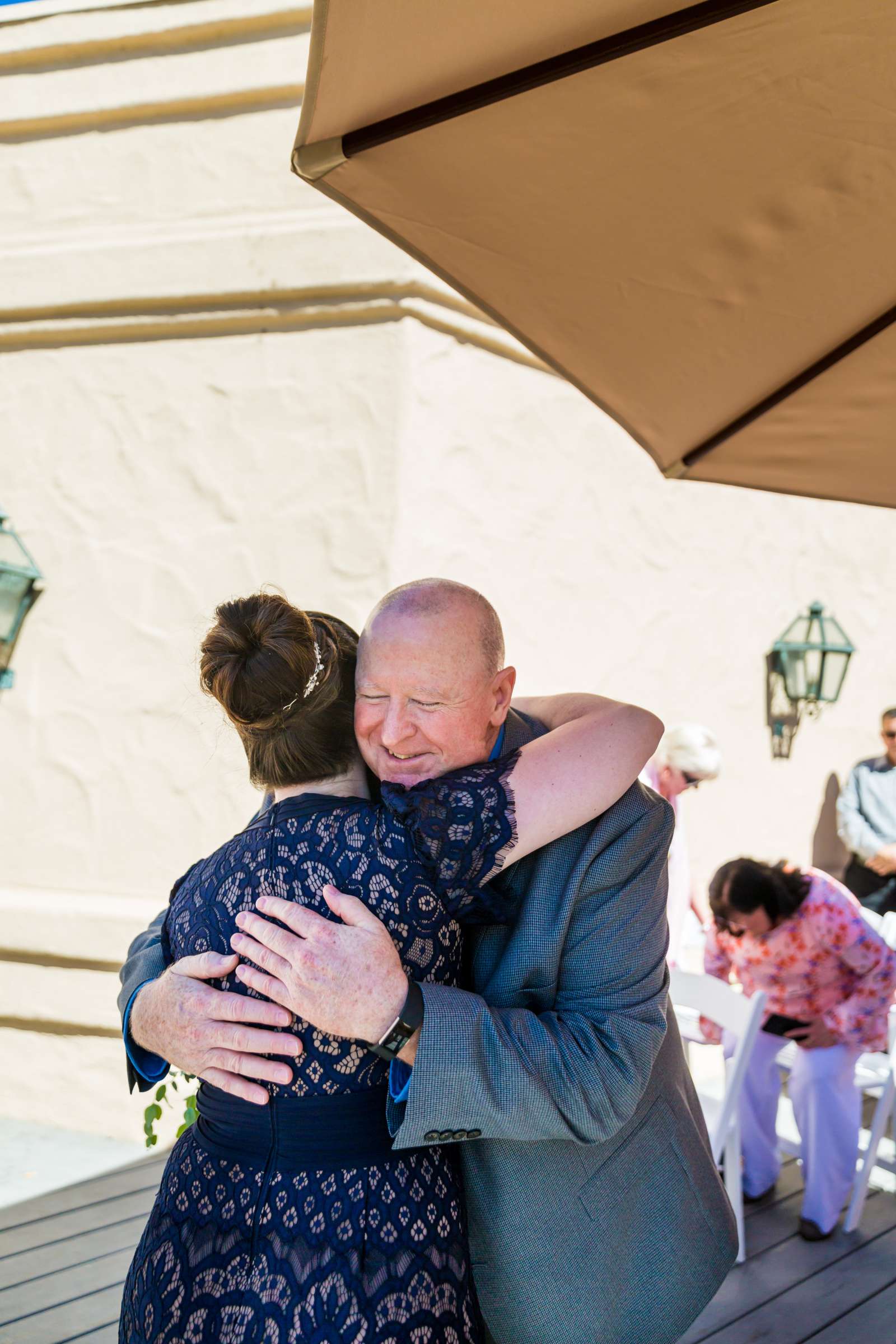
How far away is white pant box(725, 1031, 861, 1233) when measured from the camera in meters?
4.08

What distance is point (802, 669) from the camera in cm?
630

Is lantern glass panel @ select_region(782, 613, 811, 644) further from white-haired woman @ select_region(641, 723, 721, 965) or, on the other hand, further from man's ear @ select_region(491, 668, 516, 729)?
man's ear @ select_region(491, 668, 516, 729)

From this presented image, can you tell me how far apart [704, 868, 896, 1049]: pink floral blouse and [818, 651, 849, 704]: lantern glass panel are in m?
2.24

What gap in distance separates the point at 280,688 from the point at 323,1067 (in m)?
0.50

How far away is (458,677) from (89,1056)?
11.6 ft

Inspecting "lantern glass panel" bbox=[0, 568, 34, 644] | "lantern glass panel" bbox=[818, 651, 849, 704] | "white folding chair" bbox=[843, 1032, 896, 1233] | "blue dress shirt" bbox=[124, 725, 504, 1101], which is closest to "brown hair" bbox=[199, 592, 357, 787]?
"blue dress shirt" bbox=[124, 725, 504, 1101]

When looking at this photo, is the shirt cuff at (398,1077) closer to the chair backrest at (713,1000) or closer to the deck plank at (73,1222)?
the chair backrest at (713,1000)

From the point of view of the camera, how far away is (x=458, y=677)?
1.59 meters

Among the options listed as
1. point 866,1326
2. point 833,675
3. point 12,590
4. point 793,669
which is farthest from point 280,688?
point 833,675

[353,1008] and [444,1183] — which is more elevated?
[353,1008]

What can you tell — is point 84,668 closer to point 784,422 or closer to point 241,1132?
→ point 784,422

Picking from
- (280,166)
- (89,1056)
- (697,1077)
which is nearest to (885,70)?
(280,166)

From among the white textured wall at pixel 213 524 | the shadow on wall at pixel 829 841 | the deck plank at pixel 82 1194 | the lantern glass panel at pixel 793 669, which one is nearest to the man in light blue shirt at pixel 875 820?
the shadow on wall at pixel 829 841

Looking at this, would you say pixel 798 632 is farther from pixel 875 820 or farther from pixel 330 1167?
pixel 330 1167
